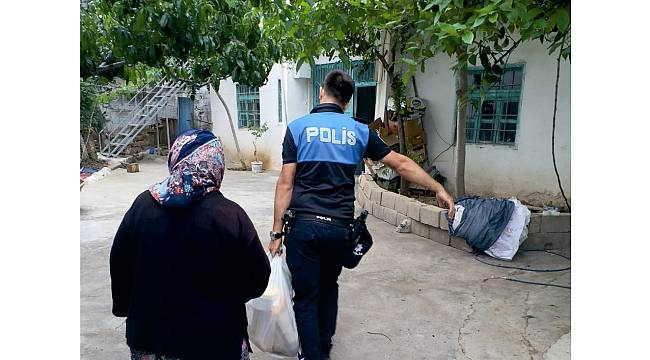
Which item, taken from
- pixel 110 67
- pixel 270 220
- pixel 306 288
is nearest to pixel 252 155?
pixel 270 220

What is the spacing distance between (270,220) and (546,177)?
3763 millimetres

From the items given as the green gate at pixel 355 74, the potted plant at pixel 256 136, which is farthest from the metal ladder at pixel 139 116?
the green gate at pixel 355 74

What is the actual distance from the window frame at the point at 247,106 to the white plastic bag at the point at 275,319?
1068cm

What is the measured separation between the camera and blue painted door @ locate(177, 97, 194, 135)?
15.7 m

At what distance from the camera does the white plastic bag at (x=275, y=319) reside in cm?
243

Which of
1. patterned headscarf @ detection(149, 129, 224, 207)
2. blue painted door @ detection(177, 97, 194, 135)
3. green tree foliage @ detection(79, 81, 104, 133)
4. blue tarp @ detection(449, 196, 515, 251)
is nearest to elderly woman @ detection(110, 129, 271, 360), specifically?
patterned headscarf @ detection(149, 129, 224, 207)

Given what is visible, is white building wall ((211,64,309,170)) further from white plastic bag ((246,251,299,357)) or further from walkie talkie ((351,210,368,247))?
white plastic bag ((246,251,299,357))

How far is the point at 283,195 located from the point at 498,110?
16.6ft

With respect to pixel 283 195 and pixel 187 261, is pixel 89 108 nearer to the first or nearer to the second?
pixel 283 195

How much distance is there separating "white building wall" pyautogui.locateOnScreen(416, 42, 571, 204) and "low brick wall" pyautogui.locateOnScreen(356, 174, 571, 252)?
1316mm

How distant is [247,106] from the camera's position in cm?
1316

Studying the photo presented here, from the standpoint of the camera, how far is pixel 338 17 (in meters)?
3.47

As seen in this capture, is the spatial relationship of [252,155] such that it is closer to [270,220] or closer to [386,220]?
[270,220]

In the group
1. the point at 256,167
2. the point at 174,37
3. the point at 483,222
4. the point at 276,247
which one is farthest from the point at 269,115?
the point at 276,247
